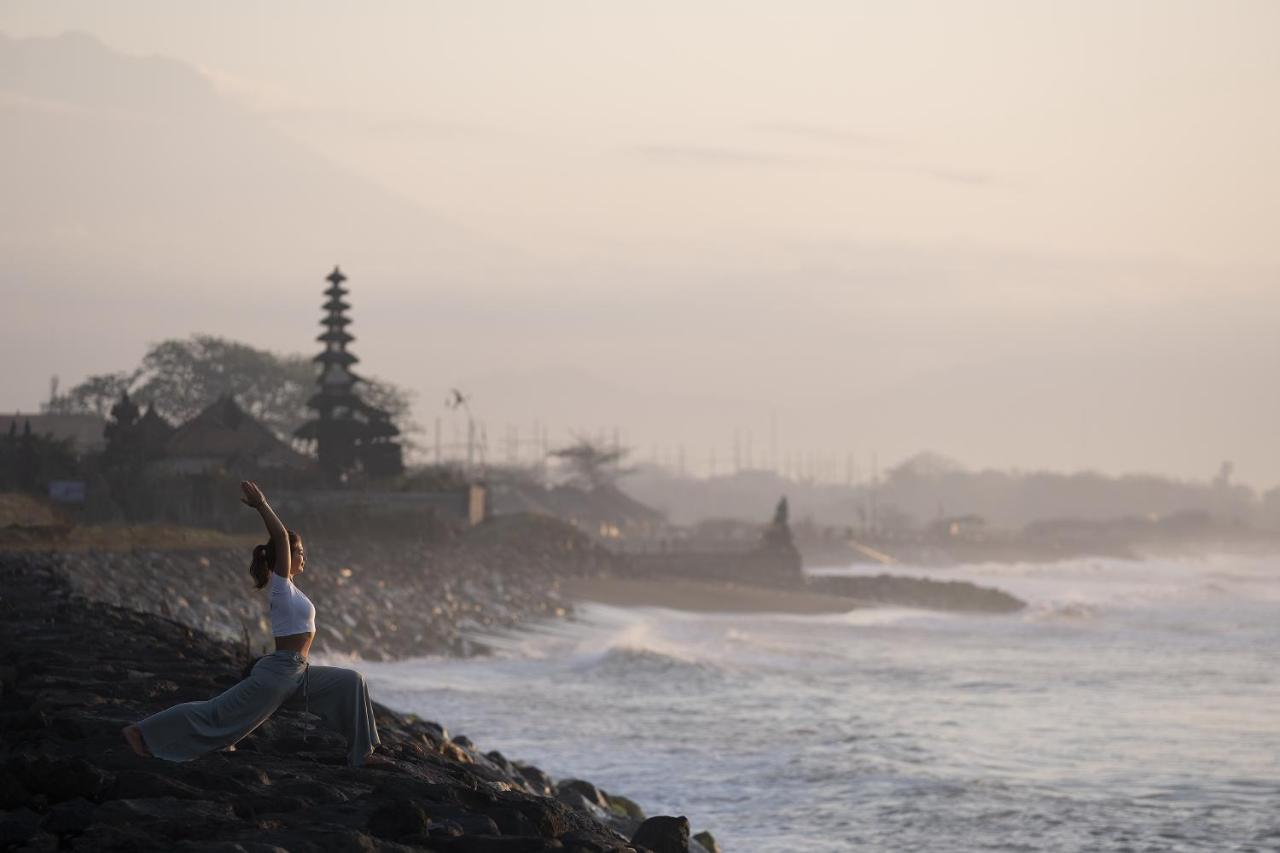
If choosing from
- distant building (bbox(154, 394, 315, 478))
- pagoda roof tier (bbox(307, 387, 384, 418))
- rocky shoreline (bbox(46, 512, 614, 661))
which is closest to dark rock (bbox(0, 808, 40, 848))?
rocky shoreline (bbox(46, 512, 614, 661))

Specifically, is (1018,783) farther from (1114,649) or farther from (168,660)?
(1114,649)

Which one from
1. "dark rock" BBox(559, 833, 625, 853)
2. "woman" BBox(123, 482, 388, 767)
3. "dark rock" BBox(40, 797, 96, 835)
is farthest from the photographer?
"woman" BBox(123, 482, 388, 767)

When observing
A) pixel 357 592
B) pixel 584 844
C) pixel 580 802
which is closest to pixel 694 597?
pixel 357 592

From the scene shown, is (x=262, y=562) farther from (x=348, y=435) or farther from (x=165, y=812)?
(x=348, y=435)

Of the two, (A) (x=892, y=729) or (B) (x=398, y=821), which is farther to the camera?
(A) (x=892, y=729)

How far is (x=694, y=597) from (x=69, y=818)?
5507 cm

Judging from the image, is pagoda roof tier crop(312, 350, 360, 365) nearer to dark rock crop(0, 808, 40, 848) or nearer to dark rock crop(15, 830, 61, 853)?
dark rock crop(0, 808, 40, 848)

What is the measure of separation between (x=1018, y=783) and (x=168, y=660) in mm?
9335

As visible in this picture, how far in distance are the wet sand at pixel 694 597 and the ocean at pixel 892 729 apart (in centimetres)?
1227

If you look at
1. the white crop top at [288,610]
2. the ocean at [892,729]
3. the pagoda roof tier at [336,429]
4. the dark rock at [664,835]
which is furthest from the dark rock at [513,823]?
the pagoda roof tier at [336,429]

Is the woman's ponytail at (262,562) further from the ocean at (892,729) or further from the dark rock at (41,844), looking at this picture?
the ocean at (892,729)

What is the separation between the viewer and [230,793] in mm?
8266

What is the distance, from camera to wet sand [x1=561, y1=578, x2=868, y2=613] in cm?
5869

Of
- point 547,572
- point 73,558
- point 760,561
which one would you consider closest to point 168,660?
point 73,558
